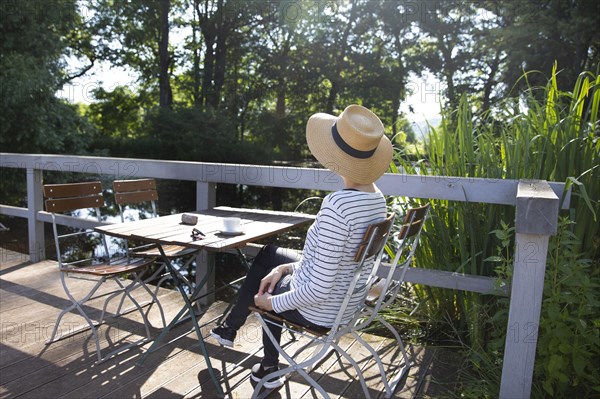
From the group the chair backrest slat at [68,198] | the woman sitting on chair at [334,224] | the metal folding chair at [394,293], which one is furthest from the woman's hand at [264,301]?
the chair backrest slat at [68,198]

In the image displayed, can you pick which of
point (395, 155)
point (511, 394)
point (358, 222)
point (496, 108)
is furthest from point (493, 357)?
point (496, 108)

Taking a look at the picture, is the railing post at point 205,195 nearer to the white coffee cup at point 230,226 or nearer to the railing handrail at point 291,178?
the railing handrail at point 291,178

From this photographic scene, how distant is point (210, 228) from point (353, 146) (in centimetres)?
102

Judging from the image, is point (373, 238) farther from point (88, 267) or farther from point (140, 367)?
point (88, 267)

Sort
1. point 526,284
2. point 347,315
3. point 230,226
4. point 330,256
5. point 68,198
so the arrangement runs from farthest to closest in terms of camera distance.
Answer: point 68,198, point 230,226, point 347,315, point 330,256, point 526,284

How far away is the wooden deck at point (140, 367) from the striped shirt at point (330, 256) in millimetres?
576

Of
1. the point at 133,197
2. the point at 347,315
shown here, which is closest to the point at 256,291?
the point at 347,315

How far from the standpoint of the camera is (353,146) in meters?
2.02

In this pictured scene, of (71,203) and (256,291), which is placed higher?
(71,203)

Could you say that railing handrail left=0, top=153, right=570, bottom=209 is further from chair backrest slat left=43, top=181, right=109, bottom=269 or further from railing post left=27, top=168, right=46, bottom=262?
chair backrest slat left=43, top=181, right=109, bottom=269

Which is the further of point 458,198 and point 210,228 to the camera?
point 210,228

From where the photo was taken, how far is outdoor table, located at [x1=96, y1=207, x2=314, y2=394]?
2316 millimetres

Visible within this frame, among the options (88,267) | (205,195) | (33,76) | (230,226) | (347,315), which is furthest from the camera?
(33,76)

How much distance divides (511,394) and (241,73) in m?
22.4
